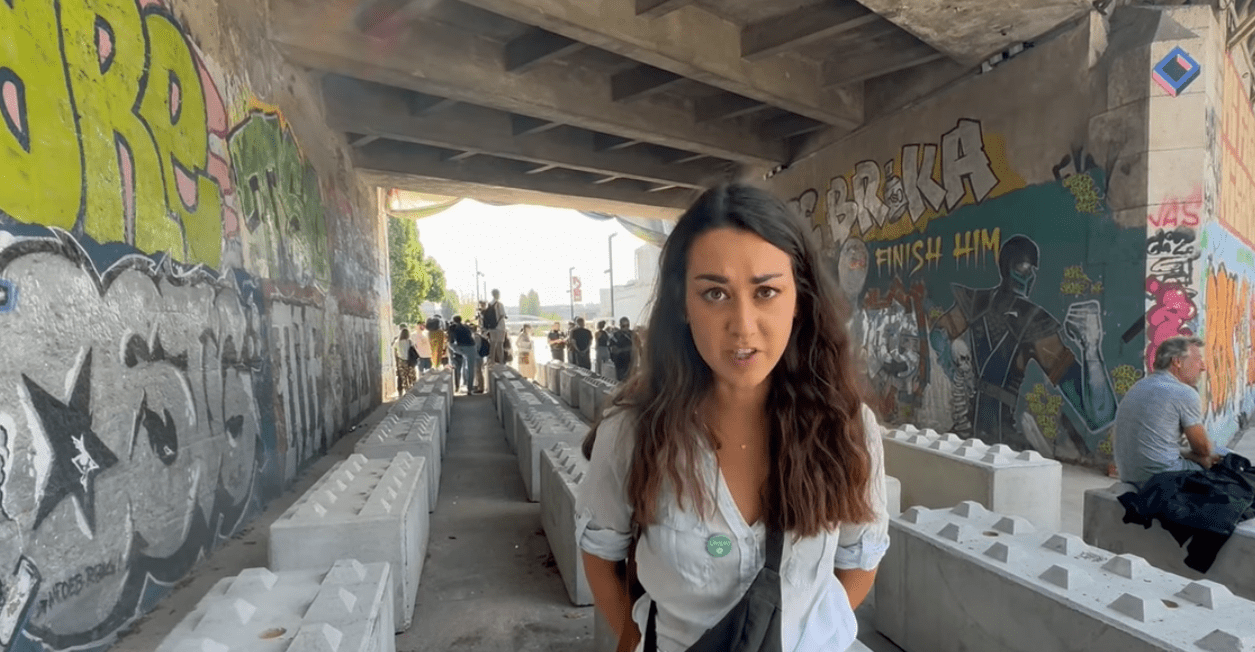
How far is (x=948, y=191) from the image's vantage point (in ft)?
28.7

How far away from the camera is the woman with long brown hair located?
139cm

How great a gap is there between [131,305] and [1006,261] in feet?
28.1

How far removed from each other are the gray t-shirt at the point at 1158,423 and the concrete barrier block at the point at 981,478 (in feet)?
1.43

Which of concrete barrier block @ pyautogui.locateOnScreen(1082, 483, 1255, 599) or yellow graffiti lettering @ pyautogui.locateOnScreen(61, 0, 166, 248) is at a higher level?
yellow graffiti lettering @ pyautogui.locateOnScreen(61, 0, 166, 248)

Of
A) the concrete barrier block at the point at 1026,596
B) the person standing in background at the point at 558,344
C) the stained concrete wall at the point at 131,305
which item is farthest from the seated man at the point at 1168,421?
the person standing in background at the point at 558,344

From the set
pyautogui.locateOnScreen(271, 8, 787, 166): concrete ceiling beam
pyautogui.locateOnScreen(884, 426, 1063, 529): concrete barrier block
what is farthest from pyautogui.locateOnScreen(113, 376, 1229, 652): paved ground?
pyautogui.locateOnScreen(271, 8, 787, 166): concrete ceiling beam

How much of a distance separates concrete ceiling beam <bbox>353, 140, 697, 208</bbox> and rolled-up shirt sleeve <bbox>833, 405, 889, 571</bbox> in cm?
1219

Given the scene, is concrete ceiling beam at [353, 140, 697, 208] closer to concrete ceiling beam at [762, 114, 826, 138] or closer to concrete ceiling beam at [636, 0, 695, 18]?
concrete ceiling beam at [762, 114, 826, 138]

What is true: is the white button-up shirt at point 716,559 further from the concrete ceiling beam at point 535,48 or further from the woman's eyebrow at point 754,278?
the concrete ceiling beam at point 535,48

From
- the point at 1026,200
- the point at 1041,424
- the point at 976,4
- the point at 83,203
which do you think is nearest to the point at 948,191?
the point at 1026,200

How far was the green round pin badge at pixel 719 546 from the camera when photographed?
137 cm

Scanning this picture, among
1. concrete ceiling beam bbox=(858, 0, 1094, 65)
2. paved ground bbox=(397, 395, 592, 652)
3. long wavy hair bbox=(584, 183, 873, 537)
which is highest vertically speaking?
concrete ceiling beam bbox=(858, 0, 1094, 65)

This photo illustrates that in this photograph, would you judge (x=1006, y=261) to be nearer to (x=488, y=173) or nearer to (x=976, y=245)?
(x=976, y=245)

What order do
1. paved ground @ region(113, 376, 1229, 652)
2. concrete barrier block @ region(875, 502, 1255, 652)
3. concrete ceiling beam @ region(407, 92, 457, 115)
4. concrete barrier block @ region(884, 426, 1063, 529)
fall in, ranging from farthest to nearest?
1. concrete ceiling beam @ region(407, 92, 457, 115)
2. concrete barrier block @ region(884, 426, 1063, 529)
3. paved ground @ region(113, 376, 1229, 652)
4. concrete barrier block @ region(875, 502, 1255, 652)
